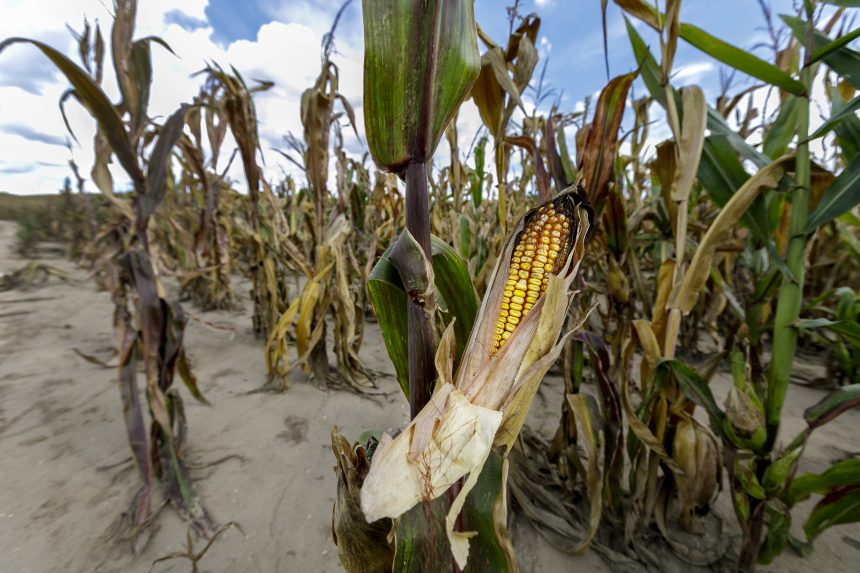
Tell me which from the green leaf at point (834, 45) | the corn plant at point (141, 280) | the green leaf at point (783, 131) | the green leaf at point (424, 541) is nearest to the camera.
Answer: the green leaf at point (424, 541)

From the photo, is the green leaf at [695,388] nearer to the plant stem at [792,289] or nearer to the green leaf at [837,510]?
the plant stem at [792,289]

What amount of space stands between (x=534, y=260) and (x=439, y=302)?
174 mm

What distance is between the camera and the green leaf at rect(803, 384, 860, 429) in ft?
2.99

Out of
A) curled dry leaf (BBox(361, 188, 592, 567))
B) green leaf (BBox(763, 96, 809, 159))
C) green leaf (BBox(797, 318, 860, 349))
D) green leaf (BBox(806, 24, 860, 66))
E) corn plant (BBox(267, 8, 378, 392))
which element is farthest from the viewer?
corn plant (BBox(267, 8, 378, 392))

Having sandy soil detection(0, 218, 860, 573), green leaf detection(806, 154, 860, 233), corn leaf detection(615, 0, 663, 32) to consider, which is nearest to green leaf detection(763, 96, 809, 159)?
green leaf detection(806, 154, 860, 233)

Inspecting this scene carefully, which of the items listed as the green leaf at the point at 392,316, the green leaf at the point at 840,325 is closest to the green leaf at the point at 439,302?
the green leaf at the point at 392,316

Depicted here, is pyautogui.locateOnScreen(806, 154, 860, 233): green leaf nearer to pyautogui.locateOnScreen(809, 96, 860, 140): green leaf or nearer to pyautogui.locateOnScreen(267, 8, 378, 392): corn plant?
pyautogui.locateOnScreen(809, 96, 860, 140): green leaf

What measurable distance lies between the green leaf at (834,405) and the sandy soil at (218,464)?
58 centimetres

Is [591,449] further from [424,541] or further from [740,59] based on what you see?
[740,59]

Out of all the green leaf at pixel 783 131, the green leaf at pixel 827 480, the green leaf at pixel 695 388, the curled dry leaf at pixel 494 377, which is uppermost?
the green leaf at pixel 783 131

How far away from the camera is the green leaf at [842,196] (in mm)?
895

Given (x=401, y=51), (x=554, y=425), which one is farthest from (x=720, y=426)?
(x=401, y=51)

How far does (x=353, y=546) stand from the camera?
664mm

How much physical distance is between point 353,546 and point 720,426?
1.06 meters
